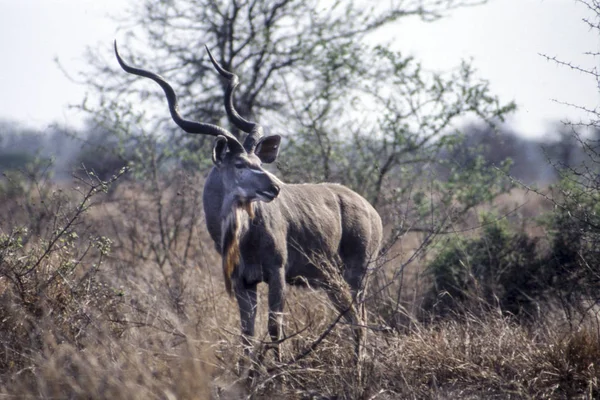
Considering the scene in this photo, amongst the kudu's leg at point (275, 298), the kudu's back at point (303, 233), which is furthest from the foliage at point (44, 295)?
the kudu's leg at point (275, 298)

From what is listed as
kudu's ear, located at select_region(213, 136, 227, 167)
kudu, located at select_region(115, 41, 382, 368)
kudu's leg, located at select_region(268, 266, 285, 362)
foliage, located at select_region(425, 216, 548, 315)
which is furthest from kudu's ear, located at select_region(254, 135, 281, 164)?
foliage, located at select_region(425, 216, 548, 315)

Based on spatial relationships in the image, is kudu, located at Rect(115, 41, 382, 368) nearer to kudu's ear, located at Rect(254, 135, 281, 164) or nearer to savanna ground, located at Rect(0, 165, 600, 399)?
kudu's ear, located at Rect(254, 135, 281, 164)

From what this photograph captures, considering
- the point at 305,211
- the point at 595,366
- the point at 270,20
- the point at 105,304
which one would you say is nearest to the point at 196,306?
the point at 105,304

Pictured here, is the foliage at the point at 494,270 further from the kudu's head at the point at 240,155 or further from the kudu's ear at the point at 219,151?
the kudu's ear at the point at 219,151

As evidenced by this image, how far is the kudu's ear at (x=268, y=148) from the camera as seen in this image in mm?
6355

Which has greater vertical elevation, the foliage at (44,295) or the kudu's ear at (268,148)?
the kudu's ear at (268,148)

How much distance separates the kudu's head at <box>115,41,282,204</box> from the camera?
18.5 ft

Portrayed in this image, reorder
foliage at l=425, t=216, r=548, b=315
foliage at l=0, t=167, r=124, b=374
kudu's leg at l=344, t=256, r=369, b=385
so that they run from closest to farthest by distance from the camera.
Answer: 1. kudu's leg at l=344, t=256, r=369, b=385
2. foliage at l=0, t=167, r=124, b=374
3. foliage at l=425, t=216, r=548, b=315

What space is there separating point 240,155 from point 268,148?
0.64m

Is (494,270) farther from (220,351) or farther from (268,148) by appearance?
(220,351)

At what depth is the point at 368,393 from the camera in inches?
185

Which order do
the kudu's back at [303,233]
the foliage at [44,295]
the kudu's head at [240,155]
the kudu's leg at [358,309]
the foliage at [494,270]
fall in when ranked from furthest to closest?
the foliage at [494,270]
the kudu's back at [303,233]
the kudu's head at [240,155]
the foliage at [44,295]
the kudu's leg at [358,309]

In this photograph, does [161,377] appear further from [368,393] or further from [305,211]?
[305,211]

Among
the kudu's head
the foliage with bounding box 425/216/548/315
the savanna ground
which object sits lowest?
the savanna ground
